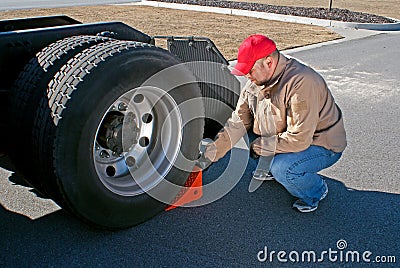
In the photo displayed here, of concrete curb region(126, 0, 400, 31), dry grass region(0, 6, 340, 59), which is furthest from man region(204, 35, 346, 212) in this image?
concrete curb region(126, 0, 400, 31)

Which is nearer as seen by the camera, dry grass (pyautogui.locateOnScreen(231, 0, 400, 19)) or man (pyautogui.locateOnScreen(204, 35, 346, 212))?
man (pyautogui.locateOnScreen(204, 35, 346, 212))

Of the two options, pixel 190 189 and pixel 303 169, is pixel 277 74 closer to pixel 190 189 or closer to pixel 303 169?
pixel 303 169

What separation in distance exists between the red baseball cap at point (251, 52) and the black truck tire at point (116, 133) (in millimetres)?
393

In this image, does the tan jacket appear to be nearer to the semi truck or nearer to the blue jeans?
the blue jeans

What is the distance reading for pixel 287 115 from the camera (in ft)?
10.9

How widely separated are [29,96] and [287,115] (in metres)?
1.57

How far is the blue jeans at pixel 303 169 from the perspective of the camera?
136 inches

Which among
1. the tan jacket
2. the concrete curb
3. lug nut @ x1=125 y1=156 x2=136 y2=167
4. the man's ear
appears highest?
the man's ear

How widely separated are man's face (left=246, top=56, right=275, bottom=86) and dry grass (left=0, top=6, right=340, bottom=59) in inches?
215

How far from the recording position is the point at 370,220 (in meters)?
3.45

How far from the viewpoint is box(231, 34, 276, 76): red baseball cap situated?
10.2 feet

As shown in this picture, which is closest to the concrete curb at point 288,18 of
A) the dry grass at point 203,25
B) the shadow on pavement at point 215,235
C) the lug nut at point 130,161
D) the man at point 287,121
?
the dry grass at point 203,25

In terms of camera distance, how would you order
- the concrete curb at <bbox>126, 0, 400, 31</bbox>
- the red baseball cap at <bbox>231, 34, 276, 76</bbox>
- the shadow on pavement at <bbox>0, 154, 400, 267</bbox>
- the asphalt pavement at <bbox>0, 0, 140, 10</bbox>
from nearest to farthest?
the shadow on pavement at <bbox>0, 154, 400, 267</bbox> < the red baseball cap at <bbox>231, 34, 276, 76</bbox> < the concrete curb at <bbox>126, 0, 400, 31</bbox> < the asphalt pavement at <bbox>0, 0, 140, 10</bbox>

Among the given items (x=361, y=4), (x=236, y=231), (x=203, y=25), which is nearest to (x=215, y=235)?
(x=236, y=231)
